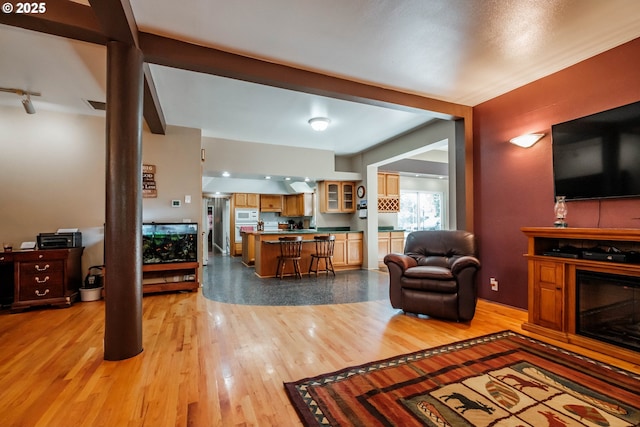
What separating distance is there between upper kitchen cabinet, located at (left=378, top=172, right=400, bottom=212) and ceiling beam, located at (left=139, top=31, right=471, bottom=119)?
3.47 m

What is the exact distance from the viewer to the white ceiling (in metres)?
2.22

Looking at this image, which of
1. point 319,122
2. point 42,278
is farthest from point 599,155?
point 42,278

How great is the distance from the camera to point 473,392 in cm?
180

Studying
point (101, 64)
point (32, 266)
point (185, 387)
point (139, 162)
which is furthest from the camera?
point (32, 266)

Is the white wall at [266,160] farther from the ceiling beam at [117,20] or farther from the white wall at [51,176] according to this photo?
the ceiling beam at [117,20]

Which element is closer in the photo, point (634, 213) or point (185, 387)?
point (185, 387)

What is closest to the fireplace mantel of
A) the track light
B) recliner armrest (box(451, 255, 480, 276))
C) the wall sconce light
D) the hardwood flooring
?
the hardwood flooring

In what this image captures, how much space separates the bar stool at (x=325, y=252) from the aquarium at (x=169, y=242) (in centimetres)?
230

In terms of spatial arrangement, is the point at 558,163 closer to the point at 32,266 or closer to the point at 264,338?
the point at 264,338

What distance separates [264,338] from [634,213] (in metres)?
3.46

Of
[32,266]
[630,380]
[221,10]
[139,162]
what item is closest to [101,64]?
[139,162]

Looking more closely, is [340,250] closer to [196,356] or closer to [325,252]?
[325,252]

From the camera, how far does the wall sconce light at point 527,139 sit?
324 cm

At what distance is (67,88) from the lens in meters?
3.41
